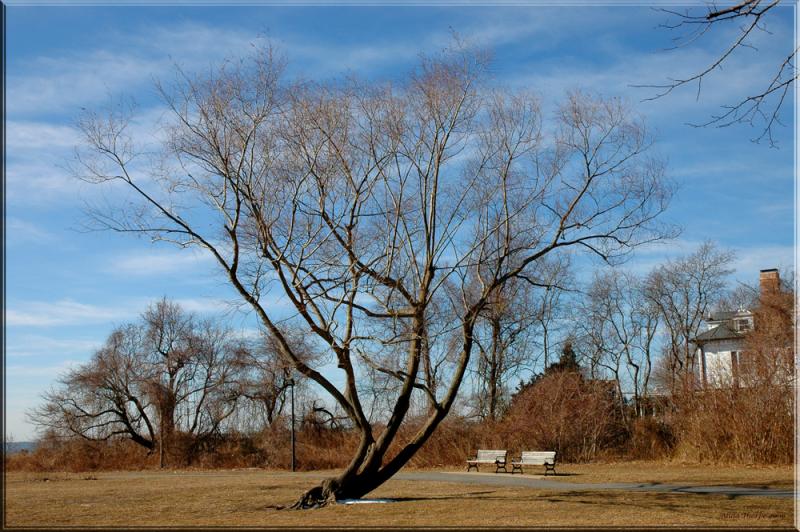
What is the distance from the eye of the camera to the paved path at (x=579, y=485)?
18.7 metres

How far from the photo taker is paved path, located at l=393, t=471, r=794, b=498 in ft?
61.4

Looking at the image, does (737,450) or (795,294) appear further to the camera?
(795,294)

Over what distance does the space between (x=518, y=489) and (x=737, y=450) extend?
12.0 m

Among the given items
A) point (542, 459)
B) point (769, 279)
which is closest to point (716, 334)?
point (769, 279)

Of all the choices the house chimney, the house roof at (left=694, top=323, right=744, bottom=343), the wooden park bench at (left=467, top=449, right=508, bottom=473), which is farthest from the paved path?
the house roof at (left=694, top=323, right=744, bottom=343)

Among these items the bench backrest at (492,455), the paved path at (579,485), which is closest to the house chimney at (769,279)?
the bench backrest at (492,455)

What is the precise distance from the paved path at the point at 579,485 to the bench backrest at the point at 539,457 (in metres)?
0.96

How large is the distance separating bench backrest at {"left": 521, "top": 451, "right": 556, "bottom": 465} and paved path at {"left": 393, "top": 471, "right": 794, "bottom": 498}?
96 cm

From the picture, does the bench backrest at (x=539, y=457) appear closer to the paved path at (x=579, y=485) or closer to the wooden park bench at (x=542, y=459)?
the wooden park bench at (x=542, y=459)

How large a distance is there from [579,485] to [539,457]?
17.6 ft

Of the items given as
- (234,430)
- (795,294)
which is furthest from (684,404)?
(234,430)

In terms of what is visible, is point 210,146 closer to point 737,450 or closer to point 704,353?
point 737,450

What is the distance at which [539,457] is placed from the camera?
2700 centimetres

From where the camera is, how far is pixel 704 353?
47.8 m
